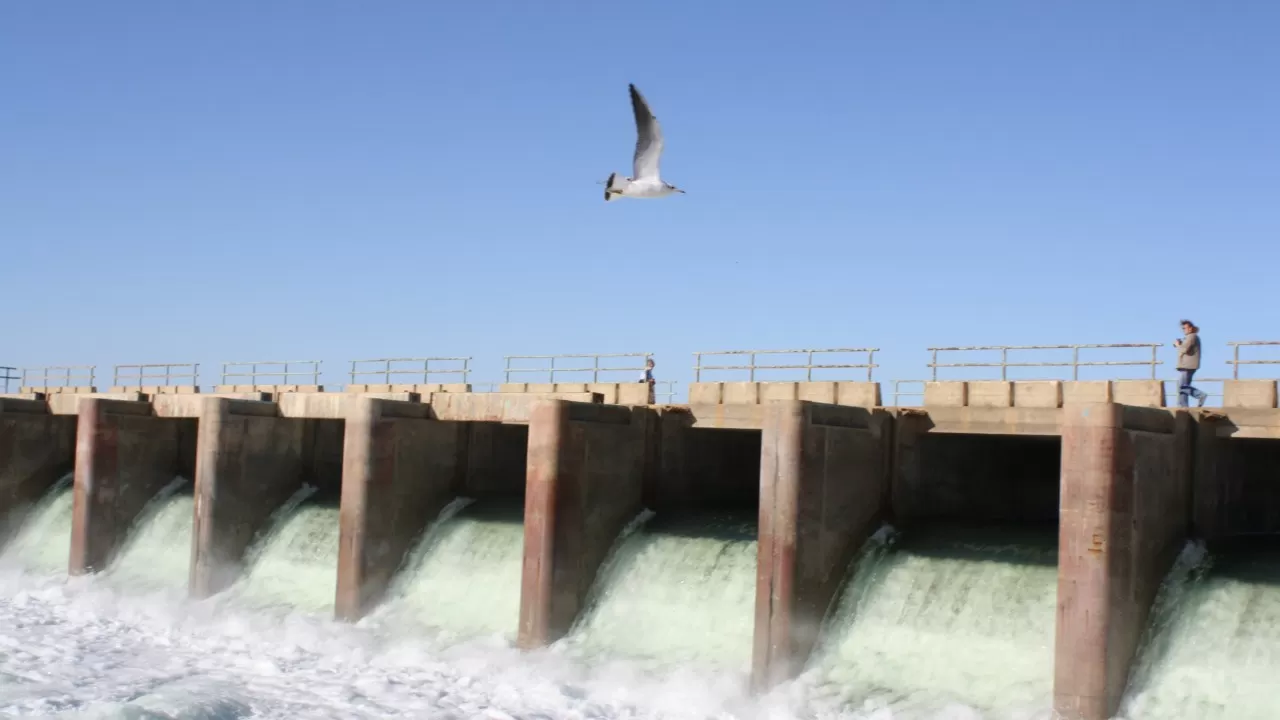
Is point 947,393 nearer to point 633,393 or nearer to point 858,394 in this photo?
point 858,394

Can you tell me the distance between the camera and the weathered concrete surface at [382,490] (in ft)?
89.1

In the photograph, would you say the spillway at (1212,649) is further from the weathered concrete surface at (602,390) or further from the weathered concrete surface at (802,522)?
the weathered concrete surface at (602,390)

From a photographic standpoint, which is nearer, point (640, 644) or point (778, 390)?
point (640, 644)

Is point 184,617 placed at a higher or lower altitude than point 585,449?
lower

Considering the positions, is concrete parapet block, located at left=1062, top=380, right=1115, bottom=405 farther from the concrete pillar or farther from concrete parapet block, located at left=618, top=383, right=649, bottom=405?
the concrete pillar

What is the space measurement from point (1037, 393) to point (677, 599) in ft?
23.1

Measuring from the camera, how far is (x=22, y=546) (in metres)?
36.4

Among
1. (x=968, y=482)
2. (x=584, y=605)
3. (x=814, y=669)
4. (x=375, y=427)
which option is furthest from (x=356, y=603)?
(x=968, y=482)

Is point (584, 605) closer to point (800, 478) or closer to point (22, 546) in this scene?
point (800, 478)

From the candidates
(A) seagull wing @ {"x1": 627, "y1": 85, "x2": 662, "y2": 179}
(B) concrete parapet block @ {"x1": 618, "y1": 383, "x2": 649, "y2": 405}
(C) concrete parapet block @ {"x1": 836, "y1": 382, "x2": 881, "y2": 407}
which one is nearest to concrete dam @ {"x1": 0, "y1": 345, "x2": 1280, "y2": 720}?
(C) concrete parapet block @ {"x1": 836, "y1": 382, "x2": 881, "y2": 407}

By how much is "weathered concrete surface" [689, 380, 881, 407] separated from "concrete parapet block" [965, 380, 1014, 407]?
6.12 feet

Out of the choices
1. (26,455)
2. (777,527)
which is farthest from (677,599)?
(26,455)

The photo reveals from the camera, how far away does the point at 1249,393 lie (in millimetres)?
19734

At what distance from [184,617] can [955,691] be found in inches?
693
